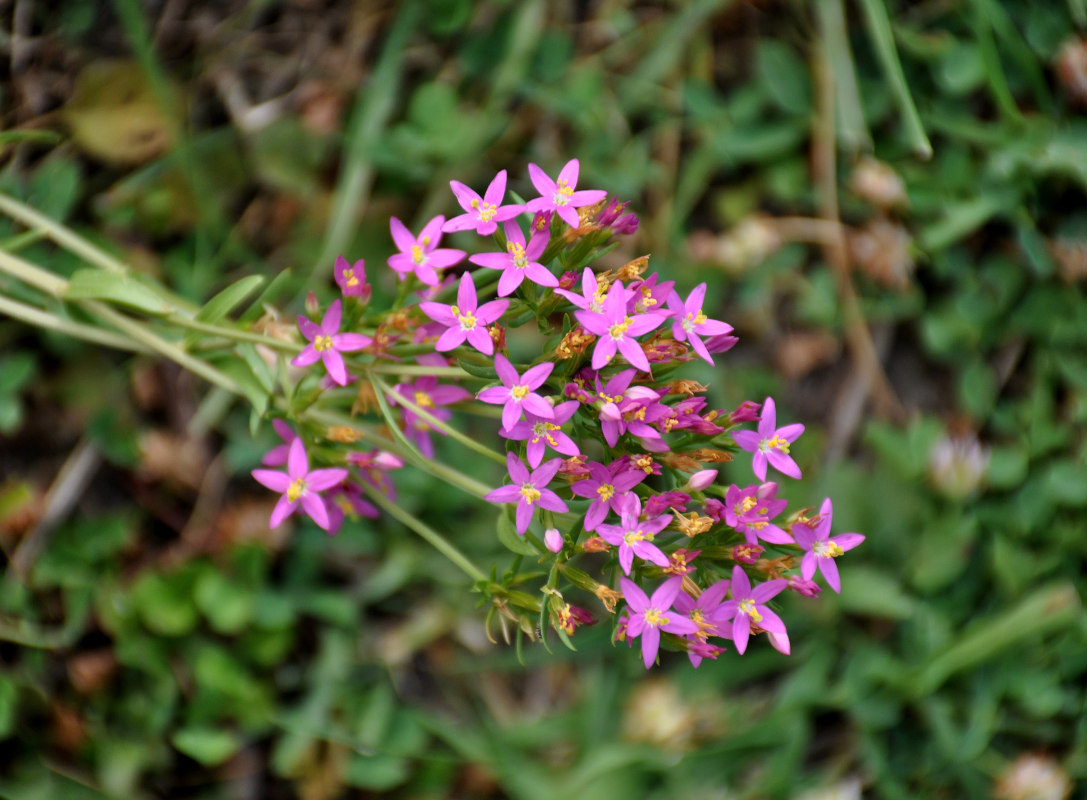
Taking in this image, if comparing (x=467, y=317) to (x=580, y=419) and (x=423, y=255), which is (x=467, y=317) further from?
(x=580, y=419)

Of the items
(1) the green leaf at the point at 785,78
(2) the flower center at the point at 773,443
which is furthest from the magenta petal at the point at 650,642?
(1) the green leaf at the point at 785,78

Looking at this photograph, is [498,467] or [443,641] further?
[443,641]

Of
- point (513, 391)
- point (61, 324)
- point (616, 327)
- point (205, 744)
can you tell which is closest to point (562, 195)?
point (616, 327)

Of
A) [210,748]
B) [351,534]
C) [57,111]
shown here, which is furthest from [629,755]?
[57,111]

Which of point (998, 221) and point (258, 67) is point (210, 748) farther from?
point (998, 221)

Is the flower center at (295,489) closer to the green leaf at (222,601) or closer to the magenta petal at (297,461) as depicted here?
the magenta petal at (297,461)

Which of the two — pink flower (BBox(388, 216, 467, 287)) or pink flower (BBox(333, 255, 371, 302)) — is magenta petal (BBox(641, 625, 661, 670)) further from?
pink flower (BBox(333, 255, 371, 302))
